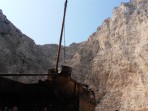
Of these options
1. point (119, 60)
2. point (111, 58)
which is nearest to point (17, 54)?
point (111, 58)

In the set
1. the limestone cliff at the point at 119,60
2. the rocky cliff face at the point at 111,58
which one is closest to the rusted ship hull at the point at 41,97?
the rocky cliff face at the point at 111,58

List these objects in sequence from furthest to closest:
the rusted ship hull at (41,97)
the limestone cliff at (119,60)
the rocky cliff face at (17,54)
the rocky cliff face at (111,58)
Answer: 1. the rocky cliff face at (17,54)
2. the rocky cliff face at (111,58)
3. the limestone cliff at (119,60)
4. the rusted ship hull at (41,97)

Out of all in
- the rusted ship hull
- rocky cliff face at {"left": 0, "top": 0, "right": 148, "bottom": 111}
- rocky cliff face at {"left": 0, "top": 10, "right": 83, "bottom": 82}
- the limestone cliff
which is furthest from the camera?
rocky cliff face at {"left": 0, "top": 10, "right": 83, "bottom": 82}

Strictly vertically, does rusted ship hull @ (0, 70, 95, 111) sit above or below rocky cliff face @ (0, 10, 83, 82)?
below

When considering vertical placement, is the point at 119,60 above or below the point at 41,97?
above

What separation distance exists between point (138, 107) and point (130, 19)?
1819cm

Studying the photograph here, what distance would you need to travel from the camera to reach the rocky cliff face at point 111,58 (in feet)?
137

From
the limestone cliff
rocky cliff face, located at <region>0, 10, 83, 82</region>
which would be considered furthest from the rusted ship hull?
rocky cliff face, located at <region>0, 10, 83, 82</region>

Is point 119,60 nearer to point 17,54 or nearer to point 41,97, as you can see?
point 17,54

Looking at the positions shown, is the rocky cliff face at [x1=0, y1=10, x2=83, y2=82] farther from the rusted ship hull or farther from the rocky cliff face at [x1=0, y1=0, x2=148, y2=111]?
the rusted ship hull

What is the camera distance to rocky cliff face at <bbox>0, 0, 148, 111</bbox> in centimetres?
4166

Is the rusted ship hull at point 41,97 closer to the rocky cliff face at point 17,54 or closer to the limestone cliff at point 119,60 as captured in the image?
the limestone cliff at point 119,60

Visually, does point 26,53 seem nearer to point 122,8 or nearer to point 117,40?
point 117,40

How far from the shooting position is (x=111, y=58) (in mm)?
49469
